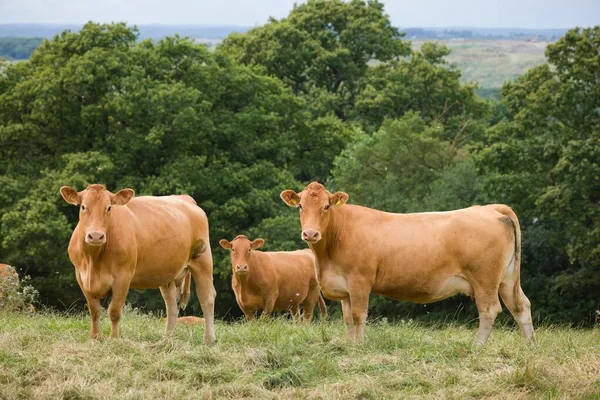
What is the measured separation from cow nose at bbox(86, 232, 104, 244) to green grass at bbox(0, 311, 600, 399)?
3.51ft

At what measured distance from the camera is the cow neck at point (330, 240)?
11422mm

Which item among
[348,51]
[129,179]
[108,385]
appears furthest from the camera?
[348,51]

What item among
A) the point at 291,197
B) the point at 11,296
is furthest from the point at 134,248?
the point at 11,296

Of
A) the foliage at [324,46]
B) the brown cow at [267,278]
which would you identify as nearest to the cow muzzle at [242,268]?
the brown cow at [267,278]

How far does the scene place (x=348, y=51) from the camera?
50906mm

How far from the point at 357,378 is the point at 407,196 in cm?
3007

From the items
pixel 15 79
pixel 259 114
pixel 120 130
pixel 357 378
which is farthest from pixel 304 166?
pixel 357 378

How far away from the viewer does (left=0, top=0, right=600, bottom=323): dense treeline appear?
32188 millimetres

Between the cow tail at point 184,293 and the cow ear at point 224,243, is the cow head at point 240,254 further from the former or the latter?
the cow tail at point 184,293

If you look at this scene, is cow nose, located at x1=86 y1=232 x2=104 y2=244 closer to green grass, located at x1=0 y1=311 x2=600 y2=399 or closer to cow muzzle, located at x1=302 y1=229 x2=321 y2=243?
green grass, located at x1=0 y1=311 x2=600 y2=399

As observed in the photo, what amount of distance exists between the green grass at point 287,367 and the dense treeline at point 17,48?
529ft

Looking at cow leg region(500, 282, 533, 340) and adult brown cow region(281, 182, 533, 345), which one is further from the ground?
adult brown cow region(281, 182, 533, 345)

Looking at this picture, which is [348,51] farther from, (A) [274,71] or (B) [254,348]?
(B) [254,348]

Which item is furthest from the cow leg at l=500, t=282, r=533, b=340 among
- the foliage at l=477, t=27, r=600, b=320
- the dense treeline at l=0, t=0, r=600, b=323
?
the foliage at l=477, t=27, r=600, b=320
